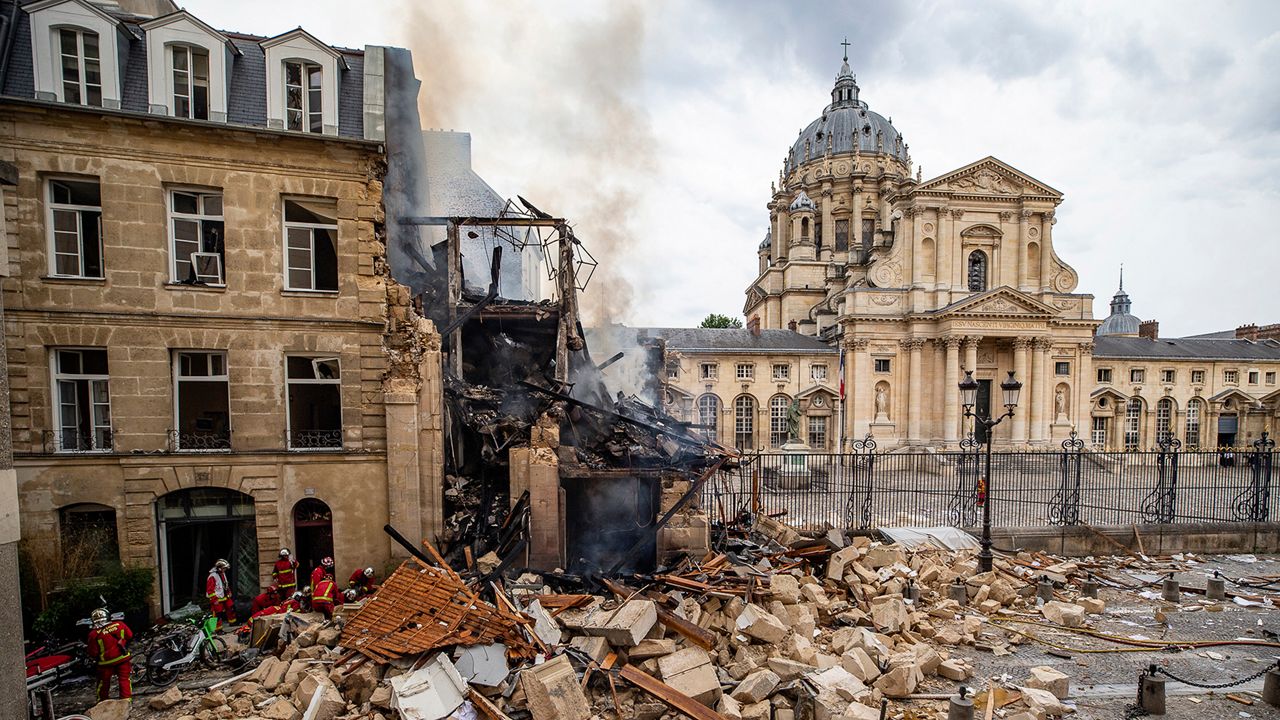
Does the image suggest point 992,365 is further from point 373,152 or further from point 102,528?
point 102,528

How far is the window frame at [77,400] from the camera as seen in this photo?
9.78m

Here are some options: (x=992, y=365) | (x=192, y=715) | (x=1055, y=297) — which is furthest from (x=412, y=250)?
(x=1055, y=297)

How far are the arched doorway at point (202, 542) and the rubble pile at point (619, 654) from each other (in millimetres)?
2706

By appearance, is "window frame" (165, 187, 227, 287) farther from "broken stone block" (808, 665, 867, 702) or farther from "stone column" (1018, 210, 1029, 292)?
"stone column" (1018, 210, 1029, 292)

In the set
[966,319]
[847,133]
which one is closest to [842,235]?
[847,133]

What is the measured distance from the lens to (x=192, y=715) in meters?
6.95

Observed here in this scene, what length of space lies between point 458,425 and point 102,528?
6.35 meters

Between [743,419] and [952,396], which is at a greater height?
[952,396]

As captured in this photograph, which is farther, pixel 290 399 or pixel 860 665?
pixel 290 399

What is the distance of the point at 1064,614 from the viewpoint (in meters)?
9.97

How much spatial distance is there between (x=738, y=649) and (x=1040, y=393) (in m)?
37.6

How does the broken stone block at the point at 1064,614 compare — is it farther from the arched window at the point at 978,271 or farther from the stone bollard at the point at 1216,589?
the arched window at the point at 978,271

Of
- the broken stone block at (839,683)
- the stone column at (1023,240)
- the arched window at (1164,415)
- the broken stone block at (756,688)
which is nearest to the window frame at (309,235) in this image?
the broken stone block at (756,688)

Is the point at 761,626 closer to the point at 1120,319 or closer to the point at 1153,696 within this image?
the point at 1153,696
